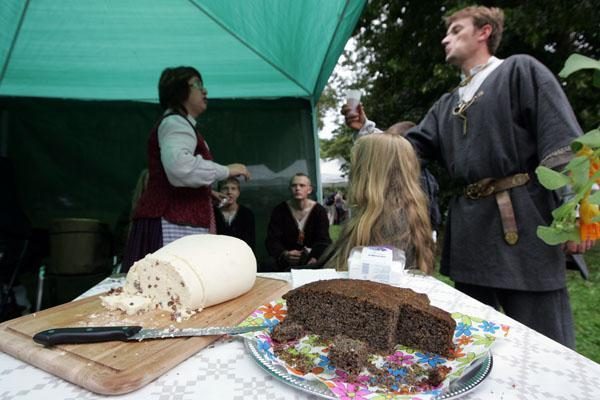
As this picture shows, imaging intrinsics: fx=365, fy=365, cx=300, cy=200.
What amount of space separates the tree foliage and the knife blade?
5763 millimetres

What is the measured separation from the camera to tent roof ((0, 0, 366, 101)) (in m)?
2.63

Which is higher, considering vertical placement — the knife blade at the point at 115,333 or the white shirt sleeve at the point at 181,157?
the white shirt sleeve at the point at 181,157

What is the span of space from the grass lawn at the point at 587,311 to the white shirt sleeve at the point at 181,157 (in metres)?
2.87

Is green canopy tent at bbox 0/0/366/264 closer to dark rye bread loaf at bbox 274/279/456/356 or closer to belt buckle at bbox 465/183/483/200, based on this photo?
belt buckle at bbox 465/183/483/200

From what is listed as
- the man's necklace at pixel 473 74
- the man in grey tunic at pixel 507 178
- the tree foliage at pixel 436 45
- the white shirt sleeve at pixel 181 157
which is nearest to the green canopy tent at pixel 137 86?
the man's necklace at pixel 473 74

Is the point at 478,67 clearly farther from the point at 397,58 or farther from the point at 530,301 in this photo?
the point at 397,58

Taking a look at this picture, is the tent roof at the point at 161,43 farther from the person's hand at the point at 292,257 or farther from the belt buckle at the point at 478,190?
the person's hand at the point at 292,257

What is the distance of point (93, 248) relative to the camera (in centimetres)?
335

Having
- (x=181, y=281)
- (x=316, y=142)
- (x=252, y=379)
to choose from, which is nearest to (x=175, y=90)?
(x=181, y=281)

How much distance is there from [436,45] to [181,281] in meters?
6.92

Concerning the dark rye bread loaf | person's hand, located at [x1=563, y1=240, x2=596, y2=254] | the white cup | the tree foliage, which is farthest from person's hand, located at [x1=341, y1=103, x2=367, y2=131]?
the tree foliage

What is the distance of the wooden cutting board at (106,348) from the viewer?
786 millimetres

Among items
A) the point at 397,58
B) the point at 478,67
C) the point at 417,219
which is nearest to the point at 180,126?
the point at 417,219

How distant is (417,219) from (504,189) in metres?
0.42
